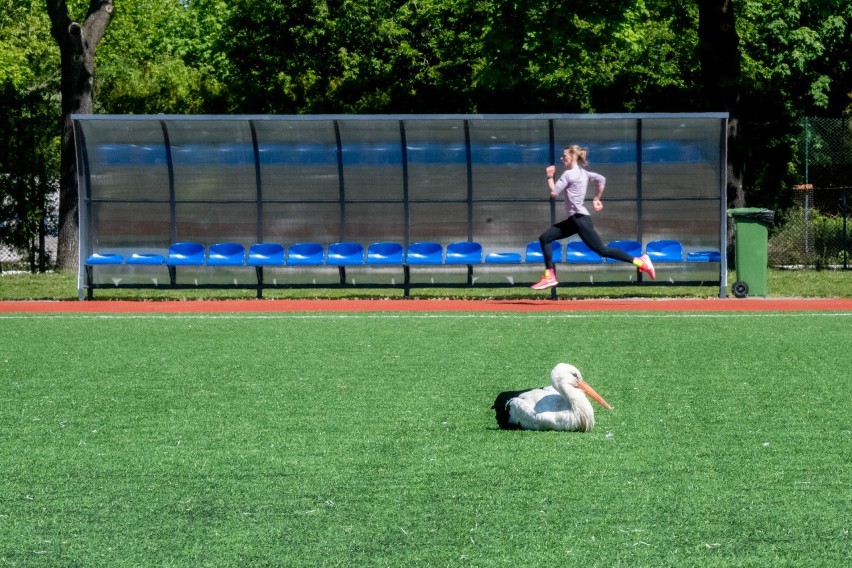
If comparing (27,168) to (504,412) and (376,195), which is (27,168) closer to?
(376,195)

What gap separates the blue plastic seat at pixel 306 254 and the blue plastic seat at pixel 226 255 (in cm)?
75

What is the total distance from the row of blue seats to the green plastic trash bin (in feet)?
1.73

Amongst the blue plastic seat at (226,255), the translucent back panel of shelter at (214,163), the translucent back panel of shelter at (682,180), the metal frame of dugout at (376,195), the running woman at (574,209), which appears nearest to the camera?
the running woman at (574,209)

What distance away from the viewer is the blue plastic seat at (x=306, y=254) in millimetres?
21438

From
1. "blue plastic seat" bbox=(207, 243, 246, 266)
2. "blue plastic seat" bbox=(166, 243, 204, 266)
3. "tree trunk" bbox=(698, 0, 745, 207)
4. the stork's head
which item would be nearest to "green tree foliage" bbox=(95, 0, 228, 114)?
"tree trunk" bbox=(698, 0, 745, 207)

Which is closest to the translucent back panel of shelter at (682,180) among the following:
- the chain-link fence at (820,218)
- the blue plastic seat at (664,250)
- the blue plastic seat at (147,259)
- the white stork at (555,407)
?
the blue plastic seat at (664,250)

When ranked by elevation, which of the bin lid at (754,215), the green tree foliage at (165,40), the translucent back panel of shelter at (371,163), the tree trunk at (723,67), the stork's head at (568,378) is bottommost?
the stork's head at (568,378)

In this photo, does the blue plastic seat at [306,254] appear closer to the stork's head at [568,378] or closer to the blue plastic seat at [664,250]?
the blue plastic seat at [664,250]

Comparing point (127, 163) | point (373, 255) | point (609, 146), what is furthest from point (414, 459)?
point (127, 163)

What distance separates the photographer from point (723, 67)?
91.7 ft

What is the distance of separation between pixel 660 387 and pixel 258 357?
13.1 feet

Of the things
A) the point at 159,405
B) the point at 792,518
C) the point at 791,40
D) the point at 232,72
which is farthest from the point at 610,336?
the point at 232,72

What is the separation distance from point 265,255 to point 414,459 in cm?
1493

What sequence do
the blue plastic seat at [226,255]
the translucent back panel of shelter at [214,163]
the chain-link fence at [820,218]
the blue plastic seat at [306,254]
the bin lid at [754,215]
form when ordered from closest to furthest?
the bin lid at [754,215], the blue plastic seat at [226,255], the blue plastic seat at [306,254], the translucent back panel of shelter at [214,163], the chain-link fence at [820,218]
